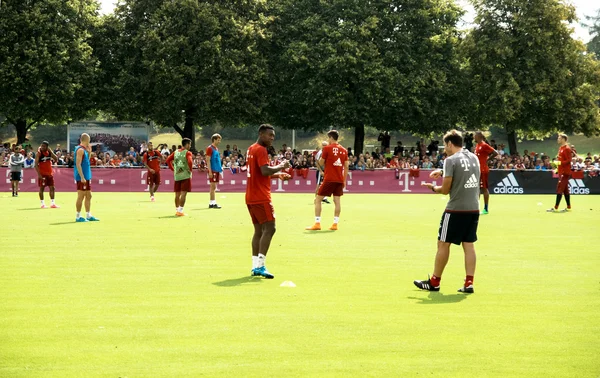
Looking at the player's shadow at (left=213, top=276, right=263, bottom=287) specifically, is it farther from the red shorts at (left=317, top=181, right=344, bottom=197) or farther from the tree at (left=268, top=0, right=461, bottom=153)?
the tree at (left=268, top=0, right=461, bottom=153)

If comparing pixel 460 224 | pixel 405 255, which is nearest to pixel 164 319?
pixel 460 224

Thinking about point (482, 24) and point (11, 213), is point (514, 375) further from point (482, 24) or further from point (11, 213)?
point (482, 24)

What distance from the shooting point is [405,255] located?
1458cm

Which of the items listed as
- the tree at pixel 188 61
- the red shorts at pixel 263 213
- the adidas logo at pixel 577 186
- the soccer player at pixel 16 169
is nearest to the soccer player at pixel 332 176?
the red shorts at pixel 263 213

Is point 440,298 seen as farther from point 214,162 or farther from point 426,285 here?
point 214,162

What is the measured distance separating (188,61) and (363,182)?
62.3ft

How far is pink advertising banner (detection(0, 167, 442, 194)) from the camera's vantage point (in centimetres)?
4025

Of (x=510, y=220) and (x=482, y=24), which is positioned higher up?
(x=482, y=24)

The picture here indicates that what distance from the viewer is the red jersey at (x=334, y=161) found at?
1952 centimetres

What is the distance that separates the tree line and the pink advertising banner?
562 inches

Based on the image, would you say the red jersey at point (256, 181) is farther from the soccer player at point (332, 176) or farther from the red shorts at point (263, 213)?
the soccer player at point (332, 176)

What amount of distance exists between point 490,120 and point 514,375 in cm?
5634

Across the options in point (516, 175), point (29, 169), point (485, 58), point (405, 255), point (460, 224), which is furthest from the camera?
point (485, 58)

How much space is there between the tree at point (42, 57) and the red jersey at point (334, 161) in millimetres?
37821
